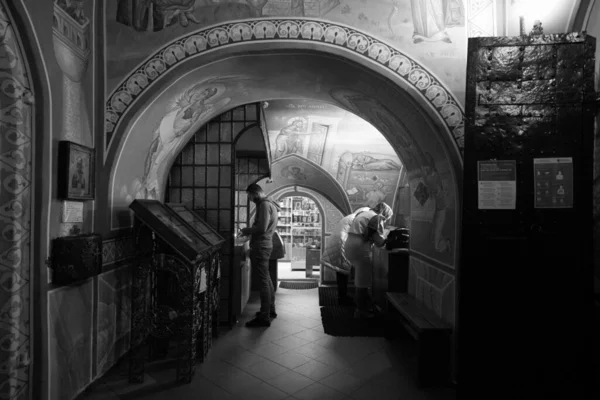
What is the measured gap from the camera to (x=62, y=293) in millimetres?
2838

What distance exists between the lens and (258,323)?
5.17m

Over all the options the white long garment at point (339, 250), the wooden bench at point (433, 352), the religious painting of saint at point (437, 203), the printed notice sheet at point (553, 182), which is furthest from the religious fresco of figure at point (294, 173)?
the printed notice sheet at point (553, 182)

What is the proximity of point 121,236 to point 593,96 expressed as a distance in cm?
437

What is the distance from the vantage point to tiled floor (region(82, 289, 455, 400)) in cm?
322

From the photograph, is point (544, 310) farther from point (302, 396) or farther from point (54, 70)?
point (54, 70)

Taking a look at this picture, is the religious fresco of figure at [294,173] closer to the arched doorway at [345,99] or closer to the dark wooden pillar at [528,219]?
the arched doorway at [345,99]

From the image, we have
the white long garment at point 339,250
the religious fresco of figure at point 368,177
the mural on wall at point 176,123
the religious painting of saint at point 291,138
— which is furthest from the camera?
the religious fresco of figure at point 368,177

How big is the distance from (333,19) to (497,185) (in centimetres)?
209

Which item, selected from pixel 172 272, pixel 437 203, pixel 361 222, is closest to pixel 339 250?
pixel 361 222

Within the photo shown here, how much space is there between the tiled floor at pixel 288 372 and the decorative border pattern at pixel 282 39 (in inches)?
90.2

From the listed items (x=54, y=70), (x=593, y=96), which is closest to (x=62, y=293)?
(x=54, y=70)

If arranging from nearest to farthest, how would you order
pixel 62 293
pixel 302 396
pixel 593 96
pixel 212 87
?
pixel 593 96
pixel 62 293
pixel 302 396
pixel 212 87

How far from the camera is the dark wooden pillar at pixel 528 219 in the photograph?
2639 millimetres

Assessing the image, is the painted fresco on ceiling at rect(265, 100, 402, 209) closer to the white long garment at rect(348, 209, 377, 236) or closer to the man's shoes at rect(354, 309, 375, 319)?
the white long garment at rect(348, 209, 377, 236)
